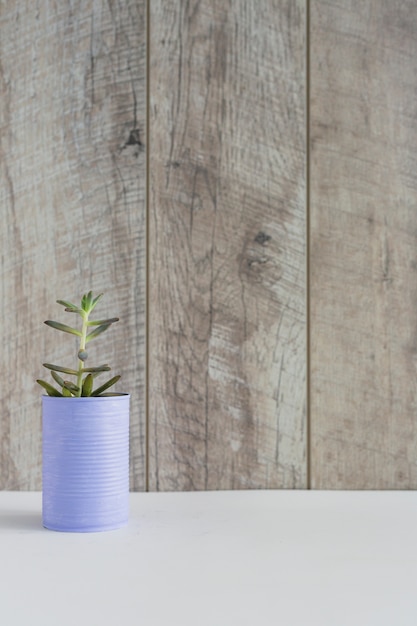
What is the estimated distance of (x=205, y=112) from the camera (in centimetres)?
104

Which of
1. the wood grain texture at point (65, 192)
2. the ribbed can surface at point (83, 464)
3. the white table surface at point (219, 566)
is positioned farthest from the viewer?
the wood grain texture at point (65, 192)

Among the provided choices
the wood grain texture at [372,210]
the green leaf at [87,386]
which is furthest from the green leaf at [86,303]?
the wood grain texture at [372,210]

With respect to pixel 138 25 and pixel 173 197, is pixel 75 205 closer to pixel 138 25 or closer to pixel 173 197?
pixel 173 197

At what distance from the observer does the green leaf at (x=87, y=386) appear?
801 millimetres

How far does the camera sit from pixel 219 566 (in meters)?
0.67

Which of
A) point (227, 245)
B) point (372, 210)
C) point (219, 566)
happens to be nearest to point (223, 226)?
point (227, 245)

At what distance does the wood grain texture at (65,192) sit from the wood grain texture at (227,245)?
3 centimetres

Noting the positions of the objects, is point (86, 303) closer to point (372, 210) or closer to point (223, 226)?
point (223, 226)

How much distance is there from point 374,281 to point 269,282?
0.14 m

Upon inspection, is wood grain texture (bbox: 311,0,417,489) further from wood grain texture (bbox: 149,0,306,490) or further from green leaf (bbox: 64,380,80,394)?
green leaf (bbox: 64,380,80,394)

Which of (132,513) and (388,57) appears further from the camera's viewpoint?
(388,57)

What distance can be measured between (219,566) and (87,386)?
0.79 ft

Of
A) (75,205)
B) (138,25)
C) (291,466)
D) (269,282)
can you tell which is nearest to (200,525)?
(291,466)

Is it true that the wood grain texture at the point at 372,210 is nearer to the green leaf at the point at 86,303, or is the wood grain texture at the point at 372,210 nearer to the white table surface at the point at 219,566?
the white table surface at the point at 219,566
